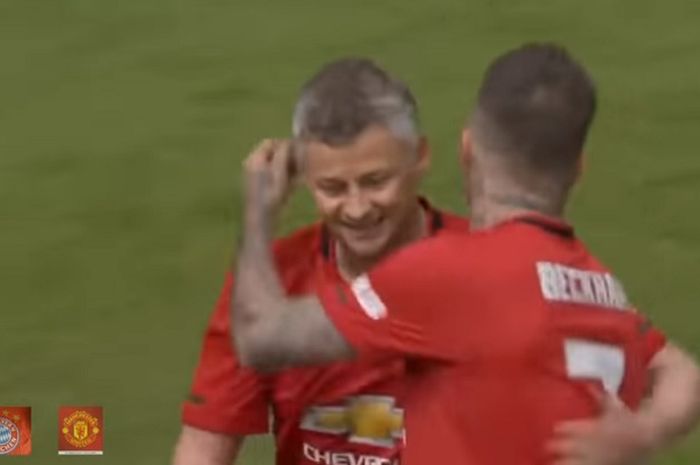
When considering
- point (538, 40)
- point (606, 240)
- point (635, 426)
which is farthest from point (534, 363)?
point (538, 40)

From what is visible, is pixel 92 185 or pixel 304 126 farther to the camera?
pixel 92 185

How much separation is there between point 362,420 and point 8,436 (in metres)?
2.33

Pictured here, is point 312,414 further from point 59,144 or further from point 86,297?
point 59,144

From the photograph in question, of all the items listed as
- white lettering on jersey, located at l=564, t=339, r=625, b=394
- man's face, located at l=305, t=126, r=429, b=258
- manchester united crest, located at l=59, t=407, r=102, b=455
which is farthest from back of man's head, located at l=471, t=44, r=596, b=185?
manchester united crest, located at l=59, t=407, r=102, b=455

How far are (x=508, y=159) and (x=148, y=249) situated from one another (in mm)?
3655

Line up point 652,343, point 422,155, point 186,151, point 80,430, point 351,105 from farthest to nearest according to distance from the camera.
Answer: point 186,151 < point 80,430 < point 422,155 < point 351,105 < point 652,343

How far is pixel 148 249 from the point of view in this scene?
21.1 feet

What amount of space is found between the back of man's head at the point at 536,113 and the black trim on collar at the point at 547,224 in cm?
6

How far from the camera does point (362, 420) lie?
353cm

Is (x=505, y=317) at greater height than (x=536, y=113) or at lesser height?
lesser

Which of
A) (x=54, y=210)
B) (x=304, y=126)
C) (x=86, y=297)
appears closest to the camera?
(x=304, y=126)

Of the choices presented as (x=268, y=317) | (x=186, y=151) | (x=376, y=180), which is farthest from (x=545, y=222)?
(x=186, y=151)

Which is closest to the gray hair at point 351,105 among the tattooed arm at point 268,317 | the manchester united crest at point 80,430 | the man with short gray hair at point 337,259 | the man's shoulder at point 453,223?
the man with short gray hair at point 337,259

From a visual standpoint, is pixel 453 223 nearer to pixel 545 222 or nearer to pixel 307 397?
pixel 307 397
